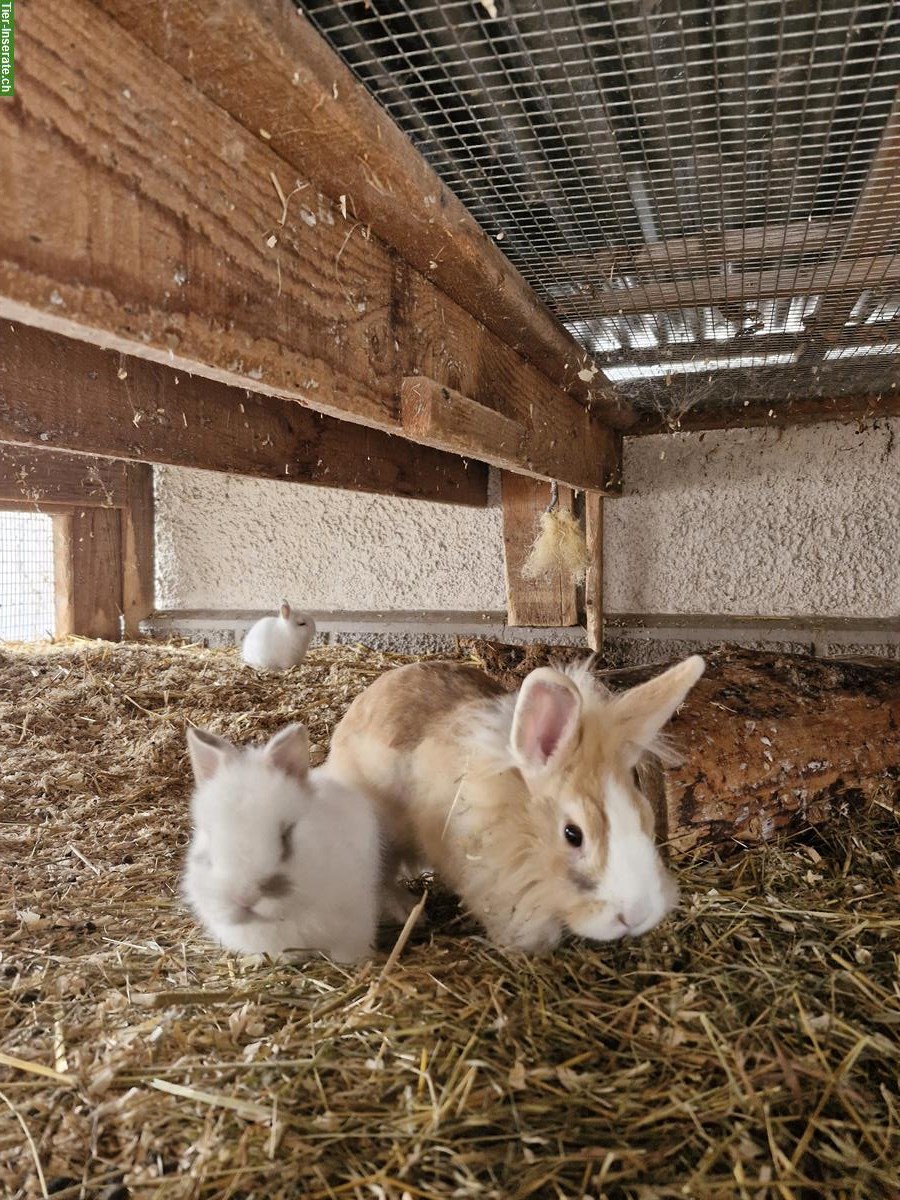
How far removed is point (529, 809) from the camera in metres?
2.01

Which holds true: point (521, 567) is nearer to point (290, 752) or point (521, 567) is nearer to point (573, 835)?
point (290, 752)

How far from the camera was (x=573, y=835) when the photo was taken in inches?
74.9

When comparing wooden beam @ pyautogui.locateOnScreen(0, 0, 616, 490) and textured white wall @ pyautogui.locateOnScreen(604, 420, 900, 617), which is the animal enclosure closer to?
wooden beam @ pyautogui.locateOnScreen(0, 0, 616, 490)

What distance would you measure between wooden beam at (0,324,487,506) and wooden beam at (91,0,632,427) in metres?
0.93

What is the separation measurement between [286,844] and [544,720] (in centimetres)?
66

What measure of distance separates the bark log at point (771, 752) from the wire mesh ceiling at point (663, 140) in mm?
1319

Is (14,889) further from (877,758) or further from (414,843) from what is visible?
(877,758)

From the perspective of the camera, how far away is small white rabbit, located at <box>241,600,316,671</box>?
537cm

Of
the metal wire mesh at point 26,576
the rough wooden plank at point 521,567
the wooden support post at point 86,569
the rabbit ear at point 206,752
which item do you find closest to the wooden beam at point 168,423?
the rough wooden plank at point 521,567

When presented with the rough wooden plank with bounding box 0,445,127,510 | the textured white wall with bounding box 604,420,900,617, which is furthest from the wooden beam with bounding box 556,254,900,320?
the rough wooden plank with bounding box 0,445,127,510

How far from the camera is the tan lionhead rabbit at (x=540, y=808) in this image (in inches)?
71.7

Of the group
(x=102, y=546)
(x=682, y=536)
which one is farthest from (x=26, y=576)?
(x=682, y=536)

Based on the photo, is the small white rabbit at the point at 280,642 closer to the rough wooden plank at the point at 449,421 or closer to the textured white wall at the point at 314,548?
the textured white wall at the point at 314,548

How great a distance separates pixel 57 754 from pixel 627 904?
2.89 meters
